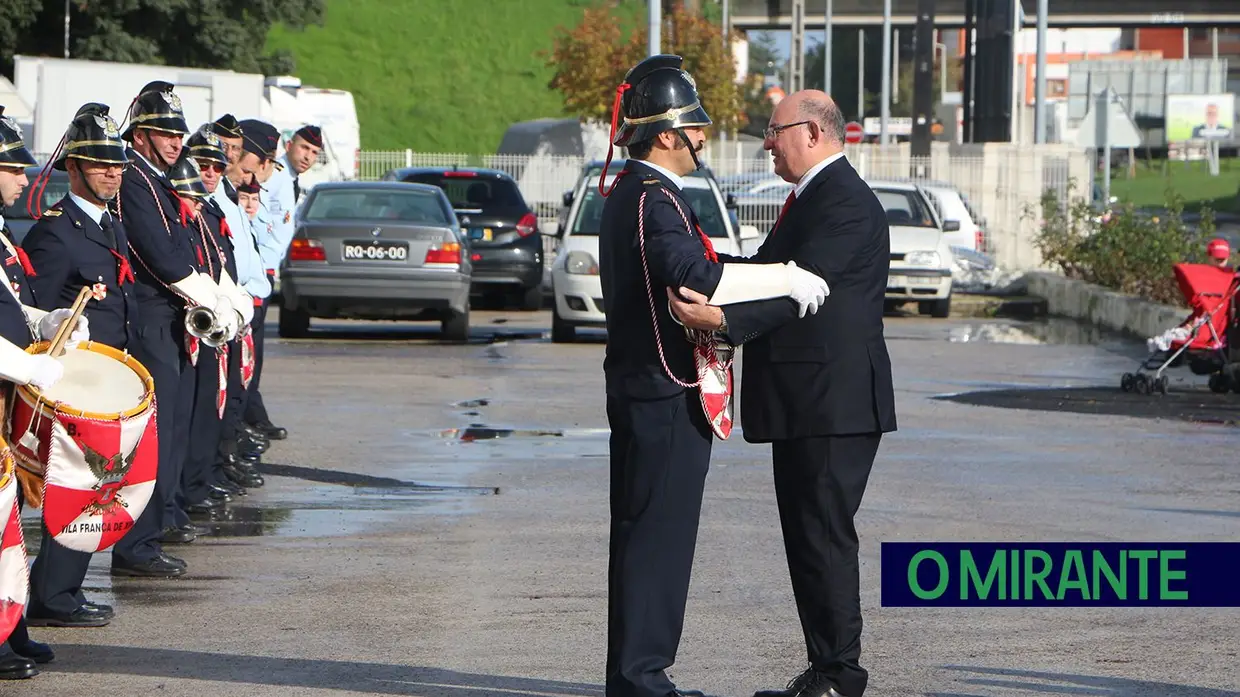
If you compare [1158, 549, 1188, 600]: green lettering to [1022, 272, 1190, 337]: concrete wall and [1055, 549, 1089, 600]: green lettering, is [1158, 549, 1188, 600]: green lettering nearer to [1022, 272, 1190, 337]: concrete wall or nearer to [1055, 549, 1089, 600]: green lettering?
[1055, 549, 1089, 600]: green lettering

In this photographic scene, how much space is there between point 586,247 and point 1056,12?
40.4 meters

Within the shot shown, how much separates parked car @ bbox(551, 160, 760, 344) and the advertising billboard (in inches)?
3085

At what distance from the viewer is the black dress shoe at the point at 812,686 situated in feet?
20.5

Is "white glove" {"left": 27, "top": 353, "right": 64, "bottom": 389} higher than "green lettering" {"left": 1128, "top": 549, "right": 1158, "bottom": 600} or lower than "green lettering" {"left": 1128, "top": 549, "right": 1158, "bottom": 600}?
higher

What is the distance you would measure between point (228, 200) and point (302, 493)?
1.60 meters

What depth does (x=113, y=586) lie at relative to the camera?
8.43 metres

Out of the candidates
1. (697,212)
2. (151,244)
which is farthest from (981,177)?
(151,244)

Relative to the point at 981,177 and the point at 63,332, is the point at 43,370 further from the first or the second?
the point at 981,177

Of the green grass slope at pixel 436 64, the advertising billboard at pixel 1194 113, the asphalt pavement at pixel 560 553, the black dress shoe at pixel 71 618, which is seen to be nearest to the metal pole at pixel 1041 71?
the asphalt pavement at pixel 560 553

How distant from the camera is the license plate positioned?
796 inches

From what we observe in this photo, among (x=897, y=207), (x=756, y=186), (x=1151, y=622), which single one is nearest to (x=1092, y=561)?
(x=1151, y=622)

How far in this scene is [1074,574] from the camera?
5520 millimetres

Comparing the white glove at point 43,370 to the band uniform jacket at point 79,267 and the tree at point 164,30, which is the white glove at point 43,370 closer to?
the band uniform jacket at point 79,267

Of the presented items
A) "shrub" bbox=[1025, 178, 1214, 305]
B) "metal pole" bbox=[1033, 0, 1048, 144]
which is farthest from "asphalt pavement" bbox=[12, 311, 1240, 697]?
"metal pole" bbox=[1033, 0, 1048, 144]
